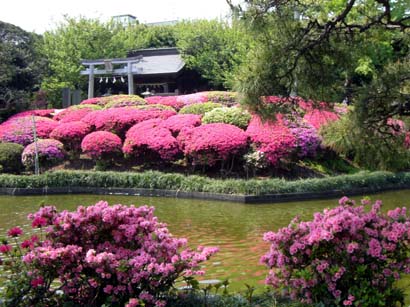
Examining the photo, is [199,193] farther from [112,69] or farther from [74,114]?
[112,69]

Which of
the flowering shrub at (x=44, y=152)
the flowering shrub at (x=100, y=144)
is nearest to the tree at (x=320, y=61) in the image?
the flowering shrub at (x=100, y=144)

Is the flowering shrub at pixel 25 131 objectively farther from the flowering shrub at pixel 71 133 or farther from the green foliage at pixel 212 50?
the green foliage at pixel 212 50

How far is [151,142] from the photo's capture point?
16.5 m

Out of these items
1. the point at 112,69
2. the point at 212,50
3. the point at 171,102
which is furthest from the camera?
the point at 212,50

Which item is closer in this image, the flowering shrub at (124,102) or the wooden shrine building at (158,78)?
the flowering shrub at (124,102)

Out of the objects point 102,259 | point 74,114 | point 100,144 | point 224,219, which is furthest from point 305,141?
point 102,259

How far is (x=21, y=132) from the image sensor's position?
19344 millimetres

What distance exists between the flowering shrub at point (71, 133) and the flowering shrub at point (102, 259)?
47.2ft

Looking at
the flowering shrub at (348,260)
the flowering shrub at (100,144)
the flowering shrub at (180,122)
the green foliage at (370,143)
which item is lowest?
the flowering shrub at (348,260)

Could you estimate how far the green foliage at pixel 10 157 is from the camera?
17.6 m

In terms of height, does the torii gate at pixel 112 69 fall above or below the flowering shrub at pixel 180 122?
above

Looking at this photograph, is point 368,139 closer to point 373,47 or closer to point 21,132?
point 373,47

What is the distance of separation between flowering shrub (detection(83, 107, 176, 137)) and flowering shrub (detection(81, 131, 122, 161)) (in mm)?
1078

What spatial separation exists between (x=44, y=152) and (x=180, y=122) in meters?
4.70
